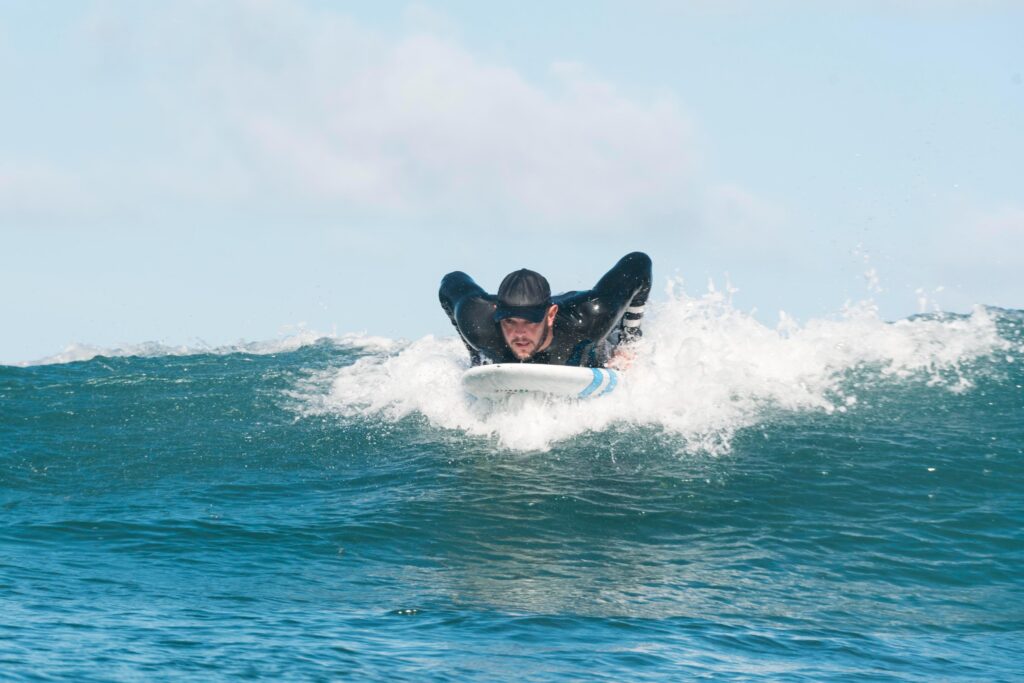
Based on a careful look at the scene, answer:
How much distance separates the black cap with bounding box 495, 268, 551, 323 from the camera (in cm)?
1000

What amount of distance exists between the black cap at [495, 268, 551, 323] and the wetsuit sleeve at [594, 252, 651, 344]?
87 centimetres

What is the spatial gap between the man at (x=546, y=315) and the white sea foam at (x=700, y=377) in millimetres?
490

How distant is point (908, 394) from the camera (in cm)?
1207

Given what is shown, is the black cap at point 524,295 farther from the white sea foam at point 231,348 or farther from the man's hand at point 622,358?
the white sea foam at point 231,348

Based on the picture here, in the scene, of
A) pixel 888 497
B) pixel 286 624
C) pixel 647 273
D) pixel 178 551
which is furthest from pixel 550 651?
pixel 647 273

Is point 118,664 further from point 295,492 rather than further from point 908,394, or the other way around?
point 908,394

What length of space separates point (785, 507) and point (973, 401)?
4271 mm

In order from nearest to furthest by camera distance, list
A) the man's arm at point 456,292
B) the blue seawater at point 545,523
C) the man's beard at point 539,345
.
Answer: the blue seawater at point 545,523, the man's beard at point 539,345, the man's arm at point 456,292

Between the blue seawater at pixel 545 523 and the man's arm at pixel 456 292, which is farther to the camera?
the man's arm at pixel 456 292

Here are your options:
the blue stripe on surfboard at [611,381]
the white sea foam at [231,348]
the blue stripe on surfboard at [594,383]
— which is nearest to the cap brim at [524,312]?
the blue stripe on surfboard at [594,383]

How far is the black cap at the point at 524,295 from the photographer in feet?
32.8

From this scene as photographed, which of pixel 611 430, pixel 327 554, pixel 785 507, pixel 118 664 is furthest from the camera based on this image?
pixel 611 430

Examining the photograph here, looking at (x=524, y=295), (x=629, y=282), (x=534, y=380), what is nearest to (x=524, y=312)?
(x=524, y=295)

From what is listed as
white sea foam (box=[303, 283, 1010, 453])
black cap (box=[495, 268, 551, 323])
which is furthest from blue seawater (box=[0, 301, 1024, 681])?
black cap (box=[495, 268, 551, 323])
